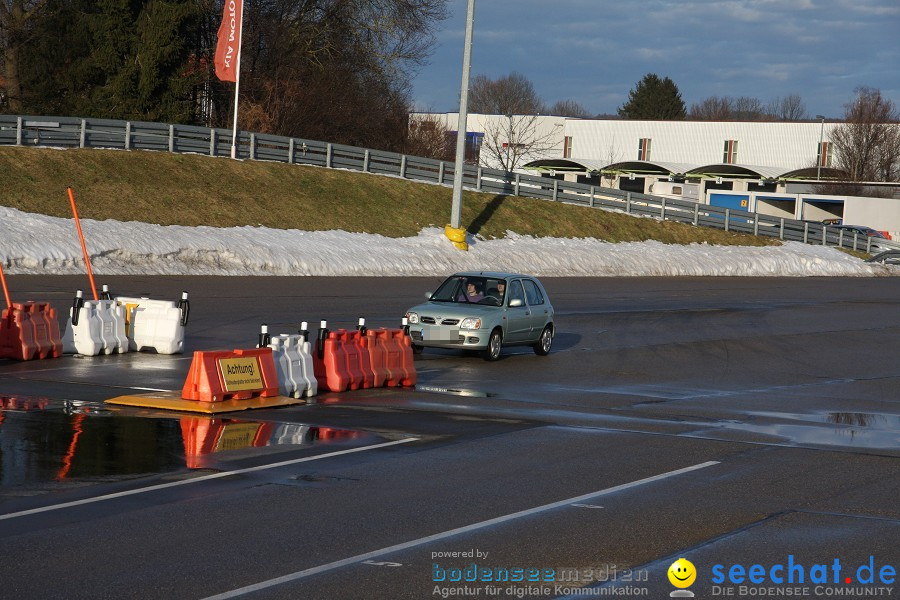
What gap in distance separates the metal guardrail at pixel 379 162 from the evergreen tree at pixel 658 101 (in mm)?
77775

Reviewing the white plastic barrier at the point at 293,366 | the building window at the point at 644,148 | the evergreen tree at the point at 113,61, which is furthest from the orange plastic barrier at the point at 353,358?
the building window at the point at 644,148

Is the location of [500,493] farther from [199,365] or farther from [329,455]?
[199,365]

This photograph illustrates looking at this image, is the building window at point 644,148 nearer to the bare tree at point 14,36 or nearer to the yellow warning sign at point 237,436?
the bare tree at point 14,36

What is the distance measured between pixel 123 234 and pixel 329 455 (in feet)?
82.6

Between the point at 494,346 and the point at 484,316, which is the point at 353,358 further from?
the point at 494,346

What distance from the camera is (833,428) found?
13.7 m

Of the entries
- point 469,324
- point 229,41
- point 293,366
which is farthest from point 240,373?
point 229,41

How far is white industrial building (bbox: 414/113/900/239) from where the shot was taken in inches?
3388

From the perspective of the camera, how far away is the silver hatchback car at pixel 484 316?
19281mm

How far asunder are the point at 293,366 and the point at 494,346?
5.75 metres

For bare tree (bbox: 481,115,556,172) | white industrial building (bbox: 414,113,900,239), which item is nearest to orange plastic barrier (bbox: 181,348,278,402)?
white industrial building (bbox: 414,113,900,239)

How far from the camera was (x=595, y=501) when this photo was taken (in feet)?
30.1

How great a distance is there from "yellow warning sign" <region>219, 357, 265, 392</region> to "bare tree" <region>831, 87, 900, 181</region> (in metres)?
92.1

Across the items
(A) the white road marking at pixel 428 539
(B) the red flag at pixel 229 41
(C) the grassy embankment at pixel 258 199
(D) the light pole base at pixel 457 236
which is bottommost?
(A) the white road marking at pixel 428 539
